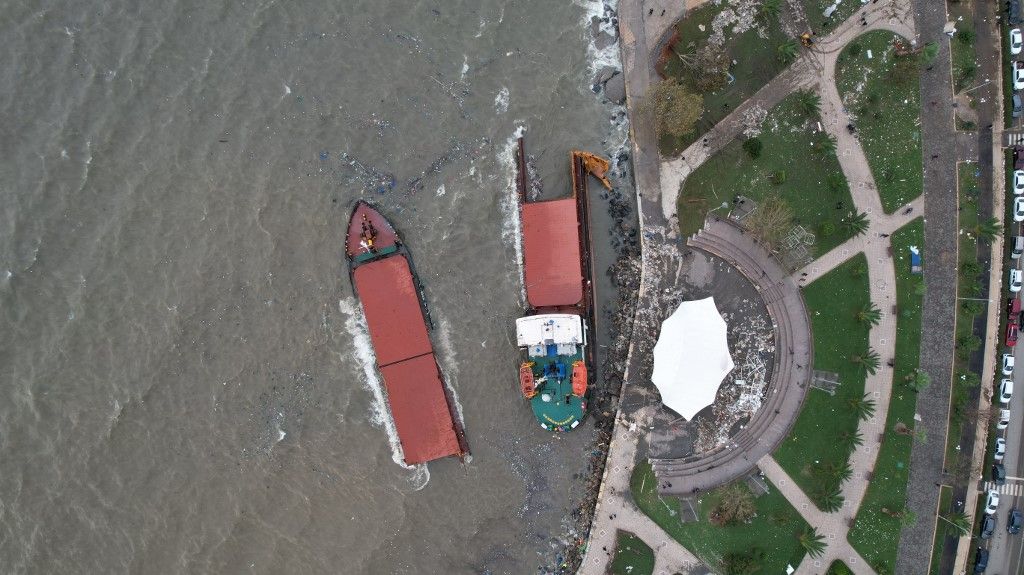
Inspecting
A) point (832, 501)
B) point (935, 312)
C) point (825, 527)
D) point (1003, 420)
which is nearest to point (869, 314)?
point (935, 312)

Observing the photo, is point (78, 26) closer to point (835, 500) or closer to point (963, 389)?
point (835, 500)

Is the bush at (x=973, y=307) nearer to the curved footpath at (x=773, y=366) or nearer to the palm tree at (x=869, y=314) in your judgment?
the palm tree at (x=869, y=314)

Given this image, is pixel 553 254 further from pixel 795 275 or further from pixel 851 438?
pixel 851 438

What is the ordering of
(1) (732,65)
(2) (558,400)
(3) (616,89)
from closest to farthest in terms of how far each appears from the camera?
(1) (732,65) < (2) (558,400) < (3) (616,89)

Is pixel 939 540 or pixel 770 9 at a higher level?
pixel 770 9

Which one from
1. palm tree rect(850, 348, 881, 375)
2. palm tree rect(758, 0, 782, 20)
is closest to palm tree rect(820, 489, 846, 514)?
palm tree rect(850, 348, 881, 375)

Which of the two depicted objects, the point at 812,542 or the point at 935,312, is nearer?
the point at 812,542

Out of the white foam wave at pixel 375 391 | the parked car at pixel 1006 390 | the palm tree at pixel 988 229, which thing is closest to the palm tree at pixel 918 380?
the parked car at pixel 1006 390

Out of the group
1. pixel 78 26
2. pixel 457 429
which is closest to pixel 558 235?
pixel 457 429
